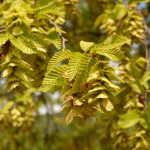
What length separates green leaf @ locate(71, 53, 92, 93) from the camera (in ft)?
2.80

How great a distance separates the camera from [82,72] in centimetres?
87

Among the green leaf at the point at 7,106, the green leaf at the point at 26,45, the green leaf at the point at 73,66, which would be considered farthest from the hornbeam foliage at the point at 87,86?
the green leaf at the point at 7,106

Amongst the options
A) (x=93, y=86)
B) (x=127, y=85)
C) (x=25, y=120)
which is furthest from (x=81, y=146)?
(x=93, y=86)

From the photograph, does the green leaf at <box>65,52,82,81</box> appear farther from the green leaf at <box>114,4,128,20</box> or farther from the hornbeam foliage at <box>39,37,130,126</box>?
the green leaf at <box>114,4,128,20</box>

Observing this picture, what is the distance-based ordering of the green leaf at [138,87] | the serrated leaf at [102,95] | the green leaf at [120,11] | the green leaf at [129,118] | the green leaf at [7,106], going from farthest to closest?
the green leaf at [7,106] < the green leaf at [120,11] < the green leaf at [138,87] < the green leaf at [129,118] < the serrated leaf at [102,95]

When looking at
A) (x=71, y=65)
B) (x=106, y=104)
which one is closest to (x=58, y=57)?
(x=71, y=65)

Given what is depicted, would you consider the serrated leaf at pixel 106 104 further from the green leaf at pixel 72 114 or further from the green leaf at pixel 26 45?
the green leaf at pixel 26 45

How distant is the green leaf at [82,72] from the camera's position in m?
0.85

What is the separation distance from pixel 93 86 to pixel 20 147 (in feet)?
9.64

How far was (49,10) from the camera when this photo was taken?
1198mm

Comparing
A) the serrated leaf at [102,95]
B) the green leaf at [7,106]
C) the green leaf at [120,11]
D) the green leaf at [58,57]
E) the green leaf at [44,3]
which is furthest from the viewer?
the green leaf at [7,106]

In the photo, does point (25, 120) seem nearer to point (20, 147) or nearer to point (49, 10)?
point (20, 147)

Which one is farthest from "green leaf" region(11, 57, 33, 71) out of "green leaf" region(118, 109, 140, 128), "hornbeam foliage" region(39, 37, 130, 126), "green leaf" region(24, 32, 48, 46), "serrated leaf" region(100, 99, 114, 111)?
"green leaf" region(118, 109, 140, 128)

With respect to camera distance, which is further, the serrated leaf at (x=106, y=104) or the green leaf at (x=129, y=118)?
the green leaf at (x=129, y=118)
